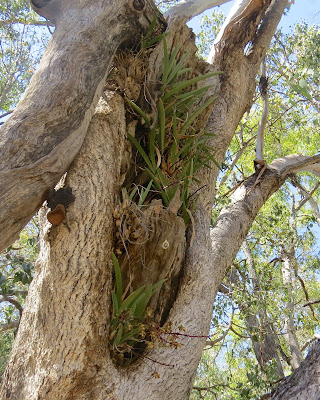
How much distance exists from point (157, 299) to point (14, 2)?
6736 mm

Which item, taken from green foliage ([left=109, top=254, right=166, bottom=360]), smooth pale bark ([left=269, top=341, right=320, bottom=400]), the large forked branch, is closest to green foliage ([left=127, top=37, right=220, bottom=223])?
the large forked branch

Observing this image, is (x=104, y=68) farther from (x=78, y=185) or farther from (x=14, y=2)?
(x=14, y=2)

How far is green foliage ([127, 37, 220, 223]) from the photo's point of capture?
7.96ft

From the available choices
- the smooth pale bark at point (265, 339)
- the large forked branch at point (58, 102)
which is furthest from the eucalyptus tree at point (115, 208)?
the smooth pale bark at point (265, 339)

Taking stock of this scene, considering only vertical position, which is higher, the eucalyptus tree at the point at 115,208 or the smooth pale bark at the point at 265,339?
the smooth pale bark at the point at 265,339

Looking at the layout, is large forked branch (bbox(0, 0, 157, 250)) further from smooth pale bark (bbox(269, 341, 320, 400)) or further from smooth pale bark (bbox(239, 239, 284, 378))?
smooth pale bark (bbox(239, 239, 284, 378))

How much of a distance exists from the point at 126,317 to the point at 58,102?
101cm

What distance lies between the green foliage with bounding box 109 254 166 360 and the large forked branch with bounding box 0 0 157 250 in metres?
0.47

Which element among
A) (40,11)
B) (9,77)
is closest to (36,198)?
(40,11)

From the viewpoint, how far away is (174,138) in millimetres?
2576

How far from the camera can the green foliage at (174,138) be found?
243cm

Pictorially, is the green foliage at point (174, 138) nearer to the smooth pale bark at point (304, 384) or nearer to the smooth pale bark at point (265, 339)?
the smooth pale bark at point (304, 384)

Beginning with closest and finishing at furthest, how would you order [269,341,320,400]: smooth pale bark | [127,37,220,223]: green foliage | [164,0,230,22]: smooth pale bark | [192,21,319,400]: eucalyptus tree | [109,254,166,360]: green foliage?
[269,341,320,400]: smooth pale bark → [109,254,166,360]: green foliage → [127,37,220,223]: green foliage → [164,0,230,22]: smooth pale bark → [192,21,319,400]: eucalyptus tree

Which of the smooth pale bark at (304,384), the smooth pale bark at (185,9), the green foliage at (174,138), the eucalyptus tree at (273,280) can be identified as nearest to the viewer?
the smooth pale bark at (304,384)
